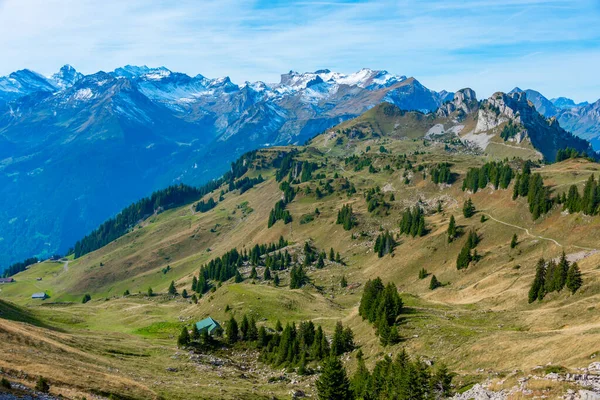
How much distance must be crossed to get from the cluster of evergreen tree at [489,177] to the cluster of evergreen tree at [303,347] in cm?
11201

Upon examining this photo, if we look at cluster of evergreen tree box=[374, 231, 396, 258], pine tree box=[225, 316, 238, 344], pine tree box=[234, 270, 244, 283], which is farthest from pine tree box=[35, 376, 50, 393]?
pine tree box=[234, 270, 244, 283]

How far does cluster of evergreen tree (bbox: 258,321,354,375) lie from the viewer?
268 ft

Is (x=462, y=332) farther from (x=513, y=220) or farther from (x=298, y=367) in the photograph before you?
(x=513, y=220)

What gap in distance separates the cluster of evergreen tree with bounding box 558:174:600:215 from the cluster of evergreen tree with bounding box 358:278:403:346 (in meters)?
65.7

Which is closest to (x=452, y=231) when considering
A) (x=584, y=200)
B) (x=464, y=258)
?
(x=464, y=258)

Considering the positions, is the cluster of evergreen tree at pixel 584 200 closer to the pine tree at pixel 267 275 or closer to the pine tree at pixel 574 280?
the pine tree at pixel 574 280

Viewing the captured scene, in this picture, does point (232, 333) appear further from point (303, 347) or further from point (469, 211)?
point (469, 211)

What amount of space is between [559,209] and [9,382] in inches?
5430

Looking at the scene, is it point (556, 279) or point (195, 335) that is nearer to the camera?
point (556, 279)

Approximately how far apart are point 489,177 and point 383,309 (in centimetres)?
11918

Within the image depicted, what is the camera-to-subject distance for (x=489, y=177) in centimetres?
17962

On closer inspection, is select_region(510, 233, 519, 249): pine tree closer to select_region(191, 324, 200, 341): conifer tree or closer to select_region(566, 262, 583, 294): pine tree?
select_region(566, 262, 583, 294): pine tree

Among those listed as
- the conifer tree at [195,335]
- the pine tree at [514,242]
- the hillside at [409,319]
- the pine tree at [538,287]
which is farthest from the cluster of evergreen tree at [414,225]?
the conifer tree at [195,335]

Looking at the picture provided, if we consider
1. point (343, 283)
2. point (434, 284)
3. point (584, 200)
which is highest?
point (584, 200)
